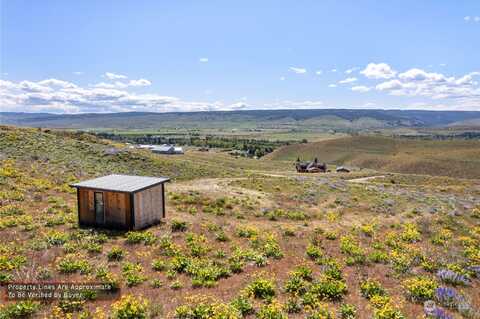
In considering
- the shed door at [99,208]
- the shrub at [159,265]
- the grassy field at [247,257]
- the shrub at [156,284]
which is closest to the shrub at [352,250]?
the grassy field at [247,257]

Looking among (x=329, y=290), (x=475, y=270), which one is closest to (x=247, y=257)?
(x=329, y=290)

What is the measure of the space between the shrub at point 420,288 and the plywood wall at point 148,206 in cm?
1197

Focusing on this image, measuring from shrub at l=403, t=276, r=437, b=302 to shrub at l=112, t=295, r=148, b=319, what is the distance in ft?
26.4

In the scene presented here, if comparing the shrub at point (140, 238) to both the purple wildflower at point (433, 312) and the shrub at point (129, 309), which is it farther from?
the purple wildflower at point (433, 312)

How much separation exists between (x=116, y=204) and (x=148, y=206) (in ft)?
5.16

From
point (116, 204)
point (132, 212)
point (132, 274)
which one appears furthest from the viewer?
point (116, 204)

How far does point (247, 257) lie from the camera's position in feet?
45.3

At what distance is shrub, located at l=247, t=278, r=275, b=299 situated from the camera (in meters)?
10.6

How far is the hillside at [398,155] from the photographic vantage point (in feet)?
286

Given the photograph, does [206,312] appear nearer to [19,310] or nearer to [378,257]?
[19,310]

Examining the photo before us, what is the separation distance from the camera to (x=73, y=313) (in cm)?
928

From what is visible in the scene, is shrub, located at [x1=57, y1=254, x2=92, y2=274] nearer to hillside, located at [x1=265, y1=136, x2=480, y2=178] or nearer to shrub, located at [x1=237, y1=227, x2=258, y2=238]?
shrub, located at [x1=237, y1=227, x2=258, y2=238]

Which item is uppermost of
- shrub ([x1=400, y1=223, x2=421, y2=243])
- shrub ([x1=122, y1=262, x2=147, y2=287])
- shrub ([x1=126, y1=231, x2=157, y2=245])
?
shrub ([x1=126, y1=231, x2=157, y2=245])

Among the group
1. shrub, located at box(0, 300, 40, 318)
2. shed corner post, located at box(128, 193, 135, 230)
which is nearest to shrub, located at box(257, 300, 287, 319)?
shrub, located at box(0, 300, 40, 318)
